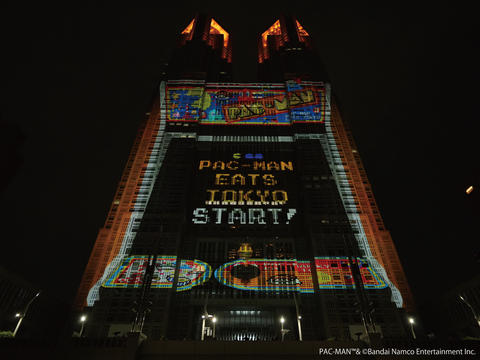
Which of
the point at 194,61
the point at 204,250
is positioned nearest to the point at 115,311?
the point at 204,250

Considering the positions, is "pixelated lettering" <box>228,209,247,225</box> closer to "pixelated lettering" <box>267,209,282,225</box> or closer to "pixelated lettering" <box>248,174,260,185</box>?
"pixelated lettering" <box>267,209,282,225</box>

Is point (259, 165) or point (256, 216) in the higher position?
point (259, 165)

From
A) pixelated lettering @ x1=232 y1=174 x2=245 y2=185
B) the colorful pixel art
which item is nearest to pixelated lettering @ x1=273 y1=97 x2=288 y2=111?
pixelated lettering @ x1=232 y1=174 x2=245 y2=185

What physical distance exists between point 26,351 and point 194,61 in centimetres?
11385

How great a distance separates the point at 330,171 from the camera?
289ft

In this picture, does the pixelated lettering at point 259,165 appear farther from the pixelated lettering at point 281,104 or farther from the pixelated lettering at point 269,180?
the pixelated lettering at point 281,104

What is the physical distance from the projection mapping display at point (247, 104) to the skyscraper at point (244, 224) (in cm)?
49

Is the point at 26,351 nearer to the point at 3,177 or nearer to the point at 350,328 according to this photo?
the point at 350,328

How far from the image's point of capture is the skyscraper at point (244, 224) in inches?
2507

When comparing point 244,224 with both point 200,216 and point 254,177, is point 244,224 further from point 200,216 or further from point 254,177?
point 254,177

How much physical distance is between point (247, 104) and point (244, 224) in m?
52.5

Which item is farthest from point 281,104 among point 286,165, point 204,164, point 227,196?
point 227,196

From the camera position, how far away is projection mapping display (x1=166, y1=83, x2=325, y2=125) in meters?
105

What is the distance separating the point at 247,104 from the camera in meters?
113
